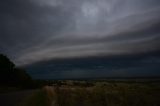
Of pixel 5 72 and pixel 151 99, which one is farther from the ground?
pixel 5 72

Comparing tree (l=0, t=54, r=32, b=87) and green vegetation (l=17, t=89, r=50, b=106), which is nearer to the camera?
green vegetation (l=17, t=89, r=50, b=106)

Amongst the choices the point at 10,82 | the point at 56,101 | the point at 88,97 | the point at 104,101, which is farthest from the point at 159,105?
the point at 10,82

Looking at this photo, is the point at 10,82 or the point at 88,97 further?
the point at 10,82

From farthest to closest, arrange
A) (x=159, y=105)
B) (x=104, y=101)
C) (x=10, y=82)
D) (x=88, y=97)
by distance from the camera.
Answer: (x=10, y=82) → (x=88, y=97) → (x=104, y=101) → (x=159, y=105)

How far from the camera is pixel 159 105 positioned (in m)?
21.8

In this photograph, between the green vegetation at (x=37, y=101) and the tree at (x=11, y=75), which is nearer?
the green vegetation at (x=37, y=101)

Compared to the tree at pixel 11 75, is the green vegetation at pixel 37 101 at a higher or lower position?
lower

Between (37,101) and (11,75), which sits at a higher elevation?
(11,75)

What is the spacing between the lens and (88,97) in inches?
1009

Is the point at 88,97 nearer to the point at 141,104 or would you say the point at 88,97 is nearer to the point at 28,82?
the point at 141,104

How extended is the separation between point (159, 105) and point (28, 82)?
192ft

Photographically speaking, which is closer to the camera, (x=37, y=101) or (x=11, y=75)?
(x=37, y=101)

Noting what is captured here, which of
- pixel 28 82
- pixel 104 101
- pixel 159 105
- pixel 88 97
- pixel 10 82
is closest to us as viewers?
pixel 159 105

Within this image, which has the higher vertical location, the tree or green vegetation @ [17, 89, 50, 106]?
the tree
